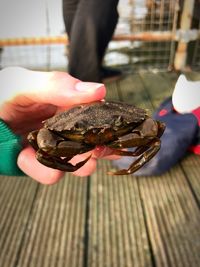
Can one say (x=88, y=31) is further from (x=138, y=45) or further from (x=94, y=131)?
(x=94, y=131)

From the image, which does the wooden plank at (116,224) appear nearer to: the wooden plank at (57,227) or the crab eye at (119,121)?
the wooden plank at (57,227)

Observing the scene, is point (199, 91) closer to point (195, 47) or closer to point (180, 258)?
point (180, 258)

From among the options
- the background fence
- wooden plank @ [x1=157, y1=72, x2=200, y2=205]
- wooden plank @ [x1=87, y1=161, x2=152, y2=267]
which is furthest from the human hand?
the background fence

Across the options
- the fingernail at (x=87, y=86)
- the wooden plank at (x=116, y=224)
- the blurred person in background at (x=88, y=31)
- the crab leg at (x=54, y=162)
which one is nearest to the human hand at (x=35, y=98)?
the fingernail at (x=87, y=86)

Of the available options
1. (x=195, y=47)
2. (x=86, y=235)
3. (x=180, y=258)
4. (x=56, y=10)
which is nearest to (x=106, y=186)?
(x=86, y=235)

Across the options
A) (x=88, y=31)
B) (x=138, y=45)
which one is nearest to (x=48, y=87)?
(x=88, y=31)

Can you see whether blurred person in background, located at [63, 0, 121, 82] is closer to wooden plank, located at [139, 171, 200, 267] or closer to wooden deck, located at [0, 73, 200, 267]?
wooden deck, located at [0, 73, 200, 267]

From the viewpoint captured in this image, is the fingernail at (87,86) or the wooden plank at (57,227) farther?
the wooden plank at (57,227)
